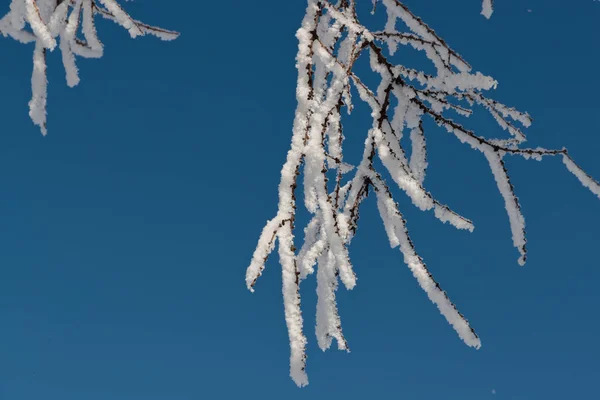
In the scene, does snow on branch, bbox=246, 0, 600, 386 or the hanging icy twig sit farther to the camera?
the hanging icy twig

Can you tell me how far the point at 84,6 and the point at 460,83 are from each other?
1392 millimetres

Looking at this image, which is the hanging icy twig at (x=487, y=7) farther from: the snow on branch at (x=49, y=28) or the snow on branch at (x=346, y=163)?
the snow on branch at (x=49, y=28)

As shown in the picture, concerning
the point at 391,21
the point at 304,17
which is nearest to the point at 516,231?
the point at 304,17

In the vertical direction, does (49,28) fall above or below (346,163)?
above

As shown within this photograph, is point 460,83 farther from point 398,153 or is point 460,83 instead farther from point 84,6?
point 84,6

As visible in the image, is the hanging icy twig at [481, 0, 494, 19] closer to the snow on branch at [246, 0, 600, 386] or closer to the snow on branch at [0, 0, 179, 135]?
the snow on branch at [246, 0, 600, 386]

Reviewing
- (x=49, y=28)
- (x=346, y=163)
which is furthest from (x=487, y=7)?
(x=49, y=28)

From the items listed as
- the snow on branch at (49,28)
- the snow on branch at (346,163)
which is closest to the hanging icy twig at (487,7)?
the snow on branch at (346,163)

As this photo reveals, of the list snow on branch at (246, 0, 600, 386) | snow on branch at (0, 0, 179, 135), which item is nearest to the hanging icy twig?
snow on branch at (246, 0, 600, 386)

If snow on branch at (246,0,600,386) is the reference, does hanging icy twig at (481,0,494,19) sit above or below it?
above

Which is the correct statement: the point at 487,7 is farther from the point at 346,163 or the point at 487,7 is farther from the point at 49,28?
the point at 49,28

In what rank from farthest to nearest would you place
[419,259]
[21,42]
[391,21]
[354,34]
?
[391,21], [21,42], [354,34], [419,259]

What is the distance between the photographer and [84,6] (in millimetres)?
2020

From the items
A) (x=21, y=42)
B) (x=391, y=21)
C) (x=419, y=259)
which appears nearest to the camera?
(x=419, y=259)
